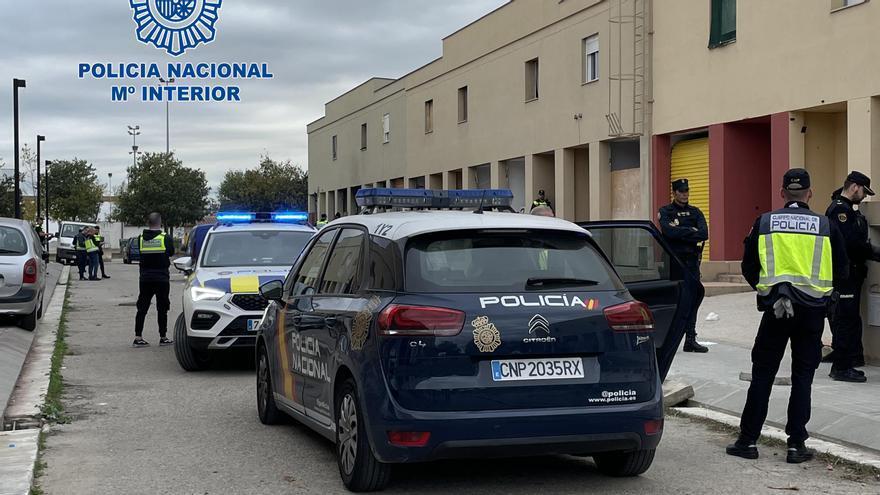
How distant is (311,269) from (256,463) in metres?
1.46

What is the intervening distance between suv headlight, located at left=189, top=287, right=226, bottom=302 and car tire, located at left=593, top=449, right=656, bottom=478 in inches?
238

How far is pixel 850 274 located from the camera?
10.2 m

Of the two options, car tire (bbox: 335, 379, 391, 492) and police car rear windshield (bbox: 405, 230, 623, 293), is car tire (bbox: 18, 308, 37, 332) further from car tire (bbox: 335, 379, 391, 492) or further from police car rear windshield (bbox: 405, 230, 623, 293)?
police car rear windshield (bbox: 405, 230, 623, 293)

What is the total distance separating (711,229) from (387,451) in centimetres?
1746

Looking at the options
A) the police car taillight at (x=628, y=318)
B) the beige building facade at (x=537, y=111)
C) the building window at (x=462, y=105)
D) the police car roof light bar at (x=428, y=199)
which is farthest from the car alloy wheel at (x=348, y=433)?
the building window at (x=462, y=105)

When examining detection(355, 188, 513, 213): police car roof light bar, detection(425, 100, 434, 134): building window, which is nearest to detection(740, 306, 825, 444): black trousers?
detection(355, 188, 513, 213): police car roof light bar

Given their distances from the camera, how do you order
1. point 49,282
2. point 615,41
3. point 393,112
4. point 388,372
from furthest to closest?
point 393,112
point 49,282
point 615,41
point 388,372

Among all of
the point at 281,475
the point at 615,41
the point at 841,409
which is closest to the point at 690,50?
the point at 615,41

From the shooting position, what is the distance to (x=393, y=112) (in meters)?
43.0

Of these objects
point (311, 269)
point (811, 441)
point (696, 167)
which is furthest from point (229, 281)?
point (696, 167)

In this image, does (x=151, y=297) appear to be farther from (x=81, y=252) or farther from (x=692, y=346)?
(x=81, y=252)

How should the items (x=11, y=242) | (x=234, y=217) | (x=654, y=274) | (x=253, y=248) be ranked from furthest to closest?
1. (x=11, y=242)
2. (x=234, y=217)
3. (x=253, y=248)
4. (x=654, y=274)

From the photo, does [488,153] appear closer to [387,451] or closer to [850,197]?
[850,197]

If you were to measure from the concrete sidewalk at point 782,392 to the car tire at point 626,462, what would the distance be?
1.89m
